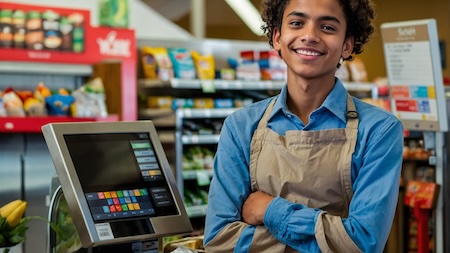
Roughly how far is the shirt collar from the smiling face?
2.0 inches

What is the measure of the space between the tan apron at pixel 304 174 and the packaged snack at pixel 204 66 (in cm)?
472

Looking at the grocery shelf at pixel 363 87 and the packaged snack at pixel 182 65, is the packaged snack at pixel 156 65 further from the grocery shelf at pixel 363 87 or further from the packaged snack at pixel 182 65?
the grocery shelf at pixel 363 87

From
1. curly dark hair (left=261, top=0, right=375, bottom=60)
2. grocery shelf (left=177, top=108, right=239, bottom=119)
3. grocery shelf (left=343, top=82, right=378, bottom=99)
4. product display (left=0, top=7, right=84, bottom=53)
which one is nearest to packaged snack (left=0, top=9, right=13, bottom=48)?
product display (left=0, top=7, right=84, bottom=53)

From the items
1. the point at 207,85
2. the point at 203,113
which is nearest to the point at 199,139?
the point at 203,113

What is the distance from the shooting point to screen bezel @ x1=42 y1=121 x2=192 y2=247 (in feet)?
6.10

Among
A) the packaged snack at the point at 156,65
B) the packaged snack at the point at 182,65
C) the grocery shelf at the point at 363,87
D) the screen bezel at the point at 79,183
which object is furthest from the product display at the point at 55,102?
the screen bezel at the point at 79,183

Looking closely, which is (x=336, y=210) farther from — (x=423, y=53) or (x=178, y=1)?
(x=178, y=1)

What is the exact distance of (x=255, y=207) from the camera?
193cm

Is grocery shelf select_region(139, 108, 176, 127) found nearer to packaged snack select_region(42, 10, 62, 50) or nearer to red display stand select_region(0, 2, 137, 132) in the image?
red display stand select_region(0, 2, 137, 132)

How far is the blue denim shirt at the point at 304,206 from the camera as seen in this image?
5.99 feet

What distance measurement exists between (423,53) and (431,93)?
0.82 ft

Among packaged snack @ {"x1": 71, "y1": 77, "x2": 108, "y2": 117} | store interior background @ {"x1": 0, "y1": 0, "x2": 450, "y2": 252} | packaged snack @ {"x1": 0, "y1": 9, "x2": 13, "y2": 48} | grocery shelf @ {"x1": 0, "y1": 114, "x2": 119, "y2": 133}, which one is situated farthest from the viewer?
store interior background @ {"x1": 0, "y1": 0, "x2": 450, "y2": 252}

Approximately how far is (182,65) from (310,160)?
4707 mm

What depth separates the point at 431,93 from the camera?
14.4ft
